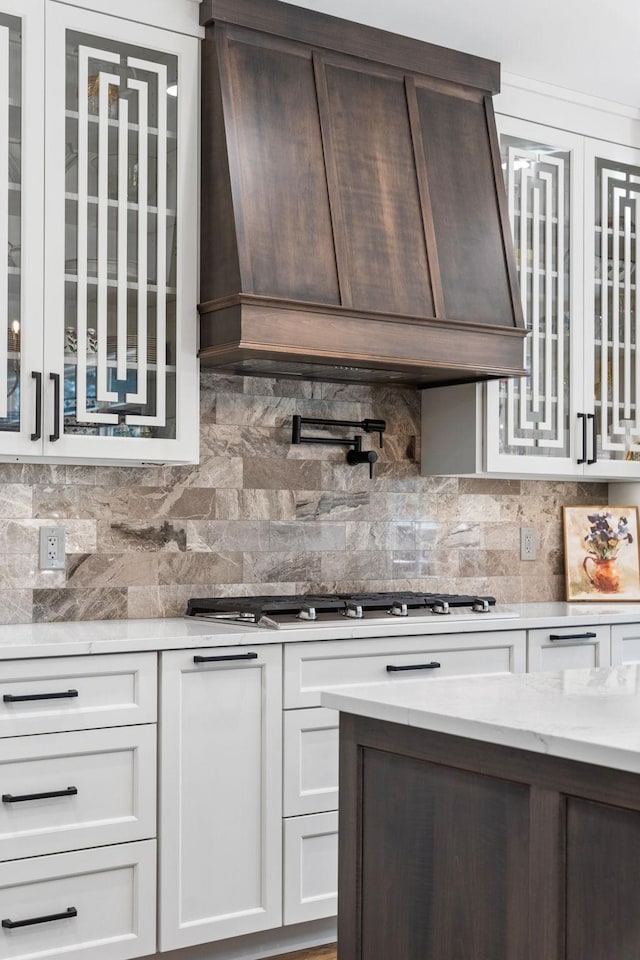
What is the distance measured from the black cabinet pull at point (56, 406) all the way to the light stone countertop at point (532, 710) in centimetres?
143

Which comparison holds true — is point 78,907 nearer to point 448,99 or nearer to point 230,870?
point 230,870

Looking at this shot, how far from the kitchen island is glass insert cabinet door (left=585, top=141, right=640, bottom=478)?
240 cm

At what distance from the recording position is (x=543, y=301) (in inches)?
168

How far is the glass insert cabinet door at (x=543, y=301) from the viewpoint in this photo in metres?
4.19

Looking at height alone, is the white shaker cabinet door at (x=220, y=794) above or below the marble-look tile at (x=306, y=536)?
below

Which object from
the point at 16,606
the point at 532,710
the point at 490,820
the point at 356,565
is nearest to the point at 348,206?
the point at 356,565

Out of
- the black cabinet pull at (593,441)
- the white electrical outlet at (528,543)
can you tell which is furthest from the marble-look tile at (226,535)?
A: the black cabinet pull at (593,441)

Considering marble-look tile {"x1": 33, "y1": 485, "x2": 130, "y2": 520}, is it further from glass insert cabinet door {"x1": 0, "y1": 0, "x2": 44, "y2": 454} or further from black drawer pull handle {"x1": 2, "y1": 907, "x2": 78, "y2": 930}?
black drawer pull handle {"x1": 2, "y1": 907, "x2": 78, "y2": 930}

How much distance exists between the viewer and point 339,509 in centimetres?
415

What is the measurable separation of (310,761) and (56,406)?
128 centimetres

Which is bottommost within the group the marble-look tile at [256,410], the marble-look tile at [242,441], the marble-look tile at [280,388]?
the marble-look tile at [242,441]

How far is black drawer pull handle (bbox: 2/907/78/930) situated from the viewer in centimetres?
289

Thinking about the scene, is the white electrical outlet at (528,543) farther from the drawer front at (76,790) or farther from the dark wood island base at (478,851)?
the dark wood island base at (478,851)

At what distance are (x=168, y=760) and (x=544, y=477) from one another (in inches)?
80.1
